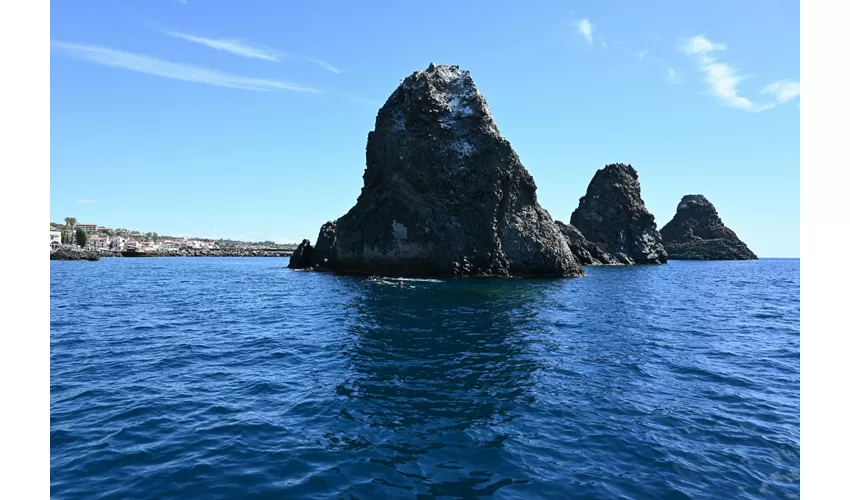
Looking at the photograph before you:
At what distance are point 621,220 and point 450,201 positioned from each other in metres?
81.6

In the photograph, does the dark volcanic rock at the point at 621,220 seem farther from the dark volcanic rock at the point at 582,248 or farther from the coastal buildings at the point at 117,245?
the coastal buildings at the point at 117,245

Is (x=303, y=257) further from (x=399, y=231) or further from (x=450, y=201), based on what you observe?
(x=450, y=201)

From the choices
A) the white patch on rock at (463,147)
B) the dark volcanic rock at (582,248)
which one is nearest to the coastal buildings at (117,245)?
the white patch on rock at (463,147)

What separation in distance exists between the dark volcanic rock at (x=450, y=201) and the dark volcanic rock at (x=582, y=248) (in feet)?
150

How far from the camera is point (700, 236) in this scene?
190m

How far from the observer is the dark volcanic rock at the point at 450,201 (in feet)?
203

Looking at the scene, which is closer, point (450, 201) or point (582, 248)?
point (450, 201)

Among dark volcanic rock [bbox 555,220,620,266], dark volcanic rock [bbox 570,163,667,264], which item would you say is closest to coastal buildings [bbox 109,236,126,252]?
dark volcanic rock [bbox 555,220,620,266]

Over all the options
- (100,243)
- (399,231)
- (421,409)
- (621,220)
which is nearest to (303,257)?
(399,231)

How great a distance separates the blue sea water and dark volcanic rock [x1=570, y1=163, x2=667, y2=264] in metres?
105

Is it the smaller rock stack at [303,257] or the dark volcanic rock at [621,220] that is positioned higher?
the dark volcanic rock at [621,220]

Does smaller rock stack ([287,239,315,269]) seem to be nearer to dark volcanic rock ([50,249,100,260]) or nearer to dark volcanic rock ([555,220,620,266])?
dark volcanic rock ([555,220,620,266])

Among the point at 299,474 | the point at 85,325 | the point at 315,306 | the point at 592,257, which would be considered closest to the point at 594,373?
the point at 299,474
